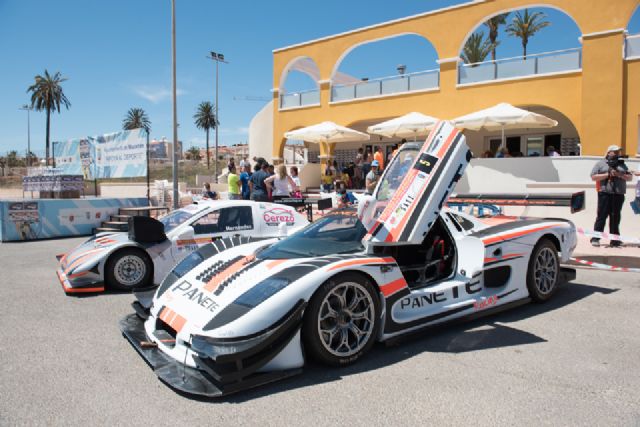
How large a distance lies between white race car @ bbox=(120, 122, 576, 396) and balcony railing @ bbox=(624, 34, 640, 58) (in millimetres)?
12600

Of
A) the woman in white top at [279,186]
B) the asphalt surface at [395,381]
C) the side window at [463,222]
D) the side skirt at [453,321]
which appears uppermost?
the woman in white top at [279,186]

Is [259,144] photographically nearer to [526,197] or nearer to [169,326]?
[526,197]

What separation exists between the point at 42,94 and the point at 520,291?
61828 millimetres

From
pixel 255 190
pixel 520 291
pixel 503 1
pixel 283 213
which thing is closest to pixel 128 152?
pixel 255 190

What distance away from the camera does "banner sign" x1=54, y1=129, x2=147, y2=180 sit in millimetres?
17562

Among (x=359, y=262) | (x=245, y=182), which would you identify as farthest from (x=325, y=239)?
(x=245, y=182)

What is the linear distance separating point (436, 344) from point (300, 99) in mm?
20186

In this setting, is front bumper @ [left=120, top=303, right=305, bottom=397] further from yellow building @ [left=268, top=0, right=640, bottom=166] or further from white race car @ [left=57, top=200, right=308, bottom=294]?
yellow building @ [left=268, top=0, right=640, bottom=166]

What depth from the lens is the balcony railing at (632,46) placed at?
1474 cm

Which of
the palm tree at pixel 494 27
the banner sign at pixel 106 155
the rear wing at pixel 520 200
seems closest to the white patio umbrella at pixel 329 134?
the banner sign at pixel 106 155

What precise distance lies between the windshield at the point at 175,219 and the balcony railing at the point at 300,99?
16.2 m

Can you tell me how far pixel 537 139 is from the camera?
61.9ft

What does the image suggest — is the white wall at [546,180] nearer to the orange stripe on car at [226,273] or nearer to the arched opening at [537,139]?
the arched opening at [537,139]

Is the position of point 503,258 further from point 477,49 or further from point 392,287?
point 477,49
